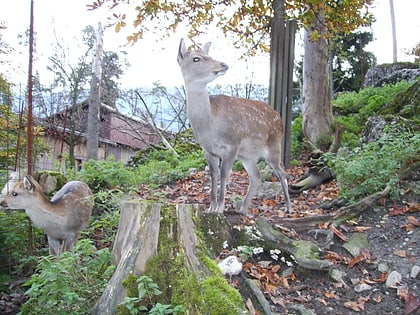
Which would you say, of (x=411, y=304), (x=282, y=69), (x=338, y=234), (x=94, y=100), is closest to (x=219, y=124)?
(x=338, y=234)

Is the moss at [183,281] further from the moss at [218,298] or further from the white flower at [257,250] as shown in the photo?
the white flower at [257,250]

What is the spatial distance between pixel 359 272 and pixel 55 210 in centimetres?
331

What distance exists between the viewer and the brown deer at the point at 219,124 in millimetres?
4789

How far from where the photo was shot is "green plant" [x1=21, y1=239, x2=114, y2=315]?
3.24 meters

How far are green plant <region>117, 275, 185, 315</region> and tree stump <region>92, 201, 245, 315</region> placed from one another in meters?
0.07

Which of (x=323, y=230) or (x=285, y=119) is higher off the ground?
(x=285, y=119)

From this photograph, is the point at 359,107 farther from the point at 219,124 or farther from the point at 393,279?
the point at 393,279

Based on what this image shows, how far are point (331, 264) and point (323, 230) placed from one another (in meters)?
0.68

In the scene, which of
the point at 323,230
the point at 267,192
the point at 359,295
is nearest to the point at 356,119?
the point at 267,192

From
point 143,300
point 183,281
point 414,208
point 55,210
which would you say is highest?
point 414,208

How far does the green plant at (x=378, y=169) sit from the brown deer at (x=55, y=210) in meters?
3.03

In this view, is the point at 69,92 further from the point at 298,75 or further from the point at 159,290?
the point at 159,290

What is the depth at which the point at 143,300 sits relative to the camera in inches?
121

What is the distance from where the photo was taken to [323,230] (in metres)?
4.55
